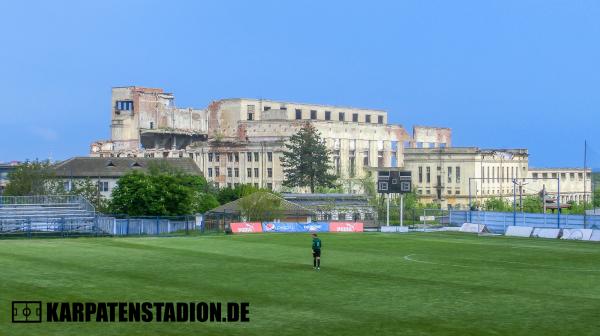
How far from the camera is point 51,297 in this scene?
36781mm

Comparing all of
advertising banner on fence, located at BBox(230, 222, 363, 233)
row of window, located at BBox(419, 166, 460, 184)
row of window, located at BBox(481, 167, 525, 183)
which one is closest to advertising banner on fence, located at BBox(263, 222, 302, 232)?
advertising banner on fence, located at BBox(230, 222, 363, 233)

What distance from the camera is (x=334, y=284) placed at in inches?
1668

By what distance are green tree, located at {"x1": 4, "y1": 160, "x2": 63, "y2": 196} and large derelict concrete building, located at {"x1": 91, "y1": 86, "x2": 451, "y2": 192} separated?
3367 cm

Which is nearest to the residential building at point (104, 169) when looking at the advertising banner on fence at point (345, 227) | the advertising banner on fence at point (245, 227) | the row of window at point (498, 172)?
the advertising banner on fence at point (245, 227)

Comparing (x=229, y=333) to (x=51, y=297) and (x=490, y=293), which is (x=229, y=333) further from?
(x=490, y=293)

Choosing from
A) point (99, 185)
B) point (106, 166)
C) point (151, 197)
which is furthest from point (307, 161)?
point (151, 197)

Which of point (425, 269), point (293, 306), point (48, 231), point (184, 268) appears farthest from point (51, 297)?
point (48, 231)

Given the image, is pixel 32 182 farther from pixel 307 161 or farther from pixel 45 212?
pixel 307 161

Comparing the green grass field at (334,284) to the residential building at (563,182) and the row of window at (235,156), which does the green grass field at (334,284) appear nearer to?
the row of window at (235,156)

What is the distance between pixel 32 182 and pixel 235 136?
44.6 metres

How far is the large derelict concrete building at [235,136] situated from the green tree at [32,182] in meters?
33.7

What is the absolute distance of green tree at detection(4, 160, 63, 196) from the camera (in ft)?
431

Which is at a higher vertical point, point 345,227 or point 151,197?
point 151,197

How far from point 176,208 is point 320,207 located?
71.9 feet
